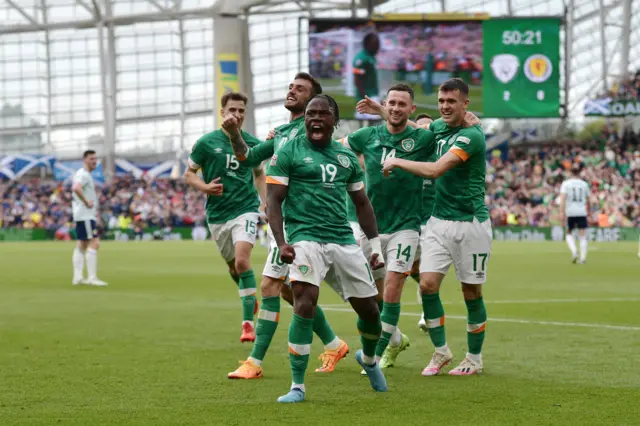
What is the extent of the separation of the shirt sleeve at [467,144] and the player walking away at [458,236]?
0.01 m

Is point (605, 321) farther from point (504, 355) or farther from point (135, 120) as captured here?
point (135, 120)

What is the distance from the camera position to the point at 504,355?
408 inches

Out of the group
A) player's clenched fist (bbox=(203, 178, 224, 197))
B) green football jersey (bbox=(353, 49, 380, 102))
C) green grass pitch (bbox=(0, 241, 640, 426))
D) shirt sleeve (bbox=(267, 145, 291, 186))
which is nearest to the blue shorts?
green grass pitch (bbox=(0, 241, 640, 426))

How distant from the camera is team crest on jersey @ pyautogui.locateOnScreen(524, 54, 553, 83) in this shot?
43.9 metres

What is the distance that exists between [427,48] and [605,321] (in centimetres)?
3172

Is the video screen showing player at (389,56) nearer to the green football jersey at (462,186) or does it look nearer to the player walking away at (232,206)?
the player walking away at (232,206)

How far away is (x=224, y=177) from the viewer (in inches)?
469

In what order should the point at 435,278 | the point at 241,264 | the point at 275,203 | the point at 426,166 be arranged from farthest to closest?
the point at 241,264 < the point at 435,278 < the point at 426,166 < the point at 275,203

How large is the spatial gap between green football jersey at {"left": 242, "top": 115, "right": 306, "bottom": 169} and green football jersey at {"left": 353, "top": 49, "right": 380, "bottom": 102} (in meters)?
34.0

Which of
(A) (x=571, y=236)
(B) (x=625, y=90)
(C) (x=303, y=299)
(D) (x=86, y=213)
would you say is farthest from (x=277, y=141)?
(B) (x=625, y=90)

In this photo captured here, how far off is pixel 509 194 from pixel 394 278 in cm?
4798

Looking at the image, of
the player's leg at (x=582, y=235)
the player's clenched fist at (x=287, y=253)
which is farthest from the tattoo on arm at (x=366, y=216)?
the player's leg at (x=582, y=235)

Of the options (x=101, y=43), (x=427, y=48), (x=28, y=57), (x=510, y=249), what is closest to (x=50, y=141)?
(x=28, y=57)

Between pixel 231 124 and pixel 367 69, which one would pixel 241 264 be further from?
pixel 367 69
